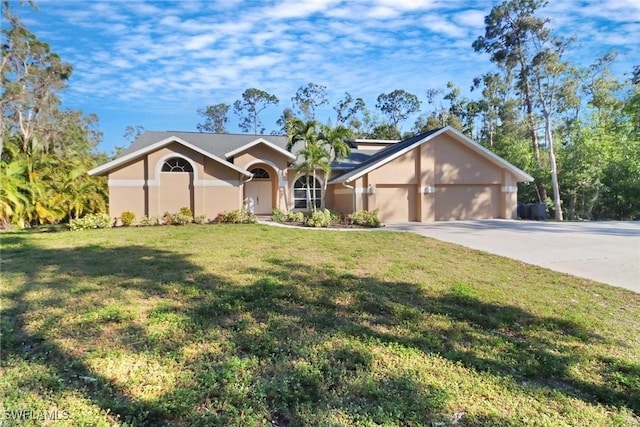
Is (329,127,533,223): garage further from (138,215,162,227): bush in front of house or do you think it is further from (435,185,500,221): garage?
(138,215,162,227): bush in front of house

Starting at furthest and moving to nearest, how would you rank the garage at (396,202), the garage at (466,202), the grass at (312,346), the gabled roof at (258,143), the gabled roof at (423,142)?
the garage at (466,202), the garage at (396,202), the gabled roof at (258,143), the gabled roof at (423,142), the grass at (312,346)

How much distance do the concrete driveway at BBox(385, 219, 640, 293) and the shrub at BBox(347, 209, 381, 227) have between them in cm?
259

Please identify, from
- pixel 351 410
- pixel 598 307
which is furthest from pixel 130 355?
pixel 598 307

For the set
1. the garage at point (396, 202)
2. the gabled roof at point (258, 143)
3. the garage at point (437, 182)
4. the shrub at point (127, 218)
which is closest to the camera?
the shrub at point (127, 218)

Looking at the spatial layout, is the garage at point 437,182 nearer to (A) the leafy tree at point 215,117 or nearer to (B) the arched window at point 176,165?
(B) the arched window at point 176,165

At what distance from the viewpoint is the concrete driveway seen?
7.73 m

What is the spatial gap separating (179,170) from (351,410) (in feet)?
54.8

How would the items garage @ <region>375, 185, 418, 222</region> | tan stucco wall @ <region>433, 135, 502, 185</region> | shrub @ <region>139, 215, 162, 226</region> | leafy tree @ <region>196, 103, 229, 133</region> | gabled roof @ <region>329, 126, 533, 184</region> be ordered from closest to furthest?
shrub @ <region>139, 215, 162, 226</region> < gabled roof @ <region>329, 126, 533, 184</region> < garage @ <region>375, 185, 418, 222</region> < tan stucco wall @ <region>433, 135, 502, 185</region> < leafy tree @ <region>196, 103, 229, 133</region>

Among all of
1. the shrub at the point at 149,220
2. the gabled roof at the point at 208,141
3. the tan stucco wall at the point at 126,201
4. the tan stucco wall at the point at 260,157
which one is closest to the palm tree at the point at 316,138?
the gabled roof at the point at 208,141

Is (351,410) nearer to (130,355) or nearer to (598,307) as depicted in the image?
(130,355)

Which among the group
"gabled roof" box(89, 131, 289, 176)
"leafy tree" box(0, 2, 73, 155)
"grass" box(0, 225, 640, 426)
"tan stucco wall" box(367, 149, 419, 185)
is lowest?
"grass" box(0, 225, 640, 426)

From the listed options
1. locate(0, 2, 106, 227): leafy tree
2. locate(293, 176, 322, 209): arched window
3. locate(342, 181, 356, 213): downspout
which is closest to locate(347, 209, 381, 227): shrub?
locate(342, 181, 356, 213): downspout

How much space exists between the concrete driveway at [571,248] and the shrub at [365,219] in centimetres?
259

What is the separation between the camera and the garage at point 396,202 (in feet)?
63.1
